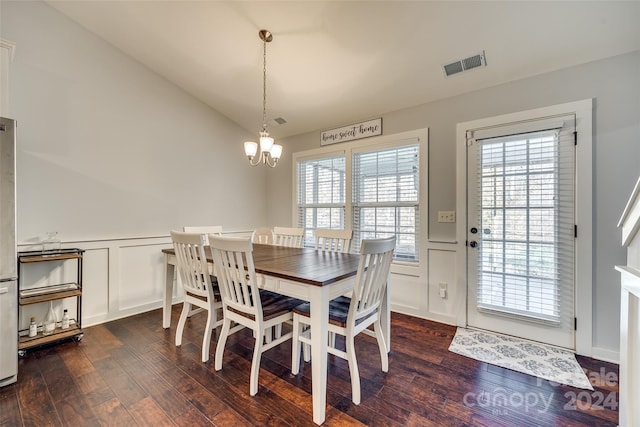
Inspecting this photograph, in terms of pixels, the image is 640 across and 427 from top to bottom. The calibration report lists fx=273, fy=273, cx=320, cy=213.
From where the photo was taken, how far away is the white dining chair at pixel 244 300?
174 centimetres

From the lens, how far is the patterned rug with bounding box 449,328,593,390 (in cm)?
198

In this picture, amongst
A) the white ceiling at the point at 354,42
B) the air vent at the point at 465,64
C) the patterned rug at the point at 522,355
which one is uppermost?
the white ceiling at the point at 354,42

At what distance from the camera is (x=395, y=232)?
10.8 feet

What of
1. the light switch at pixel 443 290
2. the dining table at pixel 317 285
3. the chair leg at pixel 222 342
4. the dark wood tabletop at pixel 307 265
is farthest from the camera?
the light switch at pixel 443 290

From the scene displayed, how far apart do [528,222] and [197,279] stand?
2.95m

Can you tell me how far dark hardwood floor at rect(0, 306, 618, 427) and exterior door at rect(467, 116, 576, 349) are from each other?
0.45 meters

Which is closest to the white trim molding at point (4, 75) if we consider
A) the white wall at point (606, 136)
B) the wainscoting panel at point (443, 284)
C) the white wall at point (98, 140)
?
the white wall at point (98, 140)

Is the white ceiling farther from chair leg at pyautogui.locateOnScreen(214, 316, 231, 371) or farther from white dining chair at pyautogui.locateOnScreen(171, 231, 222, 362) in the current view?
chair leg at pyautogui.locateOnScreen(214, 316, 231, 371)

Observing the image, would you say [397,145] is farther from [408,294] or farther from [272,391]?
[272,391]

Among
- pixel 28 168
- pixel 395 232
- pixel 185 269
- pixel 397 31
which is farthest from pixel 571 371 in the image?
pixel 28 168

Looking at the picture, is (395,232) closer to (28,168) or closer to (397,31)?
(397,31)

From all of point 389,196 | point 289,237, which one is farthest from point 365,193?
point 289,237

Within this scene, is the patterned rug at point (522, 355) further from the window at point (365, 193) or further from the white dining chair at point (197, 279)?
the white dining chair at point (197, 279)

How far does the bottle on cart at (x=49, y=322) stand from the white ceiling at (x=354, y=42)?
278 cm
